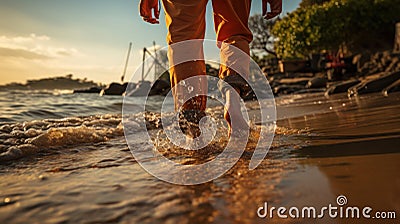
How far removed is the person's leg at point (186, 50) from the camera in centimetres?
142

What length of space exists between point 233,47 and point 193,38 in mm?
200

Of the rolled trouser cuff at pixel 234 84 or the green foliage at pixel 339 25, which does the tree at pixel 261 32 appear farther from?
the rolled trouser cuff at pixel 234 84

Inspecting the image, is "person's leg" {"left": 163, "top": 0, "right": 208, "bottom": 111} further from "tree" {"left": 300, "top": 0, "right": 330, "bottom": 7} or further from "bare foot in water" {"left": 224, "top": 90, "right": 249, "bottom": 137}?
"tree" {"left": 300, "top": 0, "right": 330, "bottom": 7}

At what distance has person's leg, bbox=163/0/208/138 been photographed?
142 centimetres

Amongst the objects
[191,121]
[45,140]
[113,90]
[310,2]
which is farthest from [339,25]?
[45,140]

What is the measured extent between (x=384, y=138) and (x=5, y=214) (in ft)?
4.06

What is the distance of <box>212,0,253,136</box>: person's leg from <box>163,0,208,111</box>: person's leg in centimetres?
12

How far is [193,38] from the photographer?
1.45 meters

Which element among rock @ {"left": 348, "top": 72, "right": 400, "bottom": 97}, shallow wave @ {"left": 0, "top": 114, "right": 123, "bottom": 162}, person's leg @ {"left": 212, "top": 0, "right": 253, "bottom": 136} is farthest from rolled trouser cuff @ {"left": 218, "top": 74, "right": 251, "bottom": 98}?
rock @ {"left": 348, "top": 72, "right": 400, "bottom": 97}

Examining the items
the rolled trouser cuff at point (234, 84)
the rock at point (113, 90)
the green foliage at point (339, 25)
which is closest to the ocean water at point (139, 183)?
the rolled trouser cuff at point (234, 84)

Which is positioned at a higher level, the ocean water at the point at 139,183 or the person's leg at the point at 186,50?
the person's leg at the point at 186,50

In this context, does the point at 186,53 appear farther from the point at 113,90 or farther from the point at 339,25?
the point at 339,25

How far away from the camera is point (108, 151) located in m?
1.40

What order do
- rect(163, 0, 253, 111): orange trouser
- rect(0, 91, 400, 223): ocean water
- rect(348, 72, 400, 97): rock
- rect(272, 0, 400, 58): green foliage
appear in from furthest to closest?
rect(272, 0, 400, 58): green foliage → rect(348, 72, 400, 97): rock → rect(163, 0, 253, 111): orange trouser → rect(0, 91, 400, 223): ocean water
